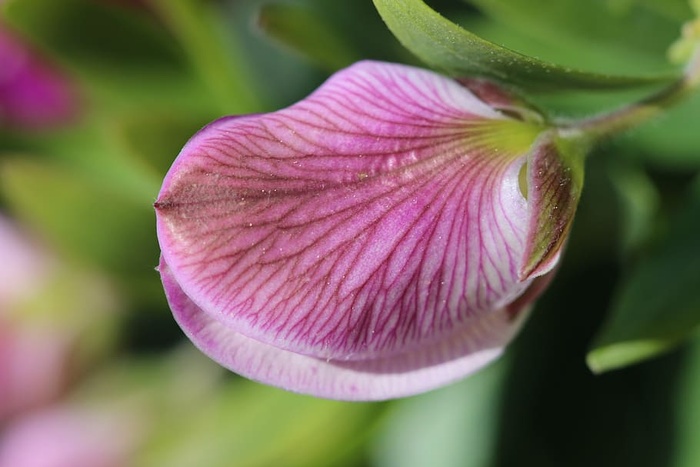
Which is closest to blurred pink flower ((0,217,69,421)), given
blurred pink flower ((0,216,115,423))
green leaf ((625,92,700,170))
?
blurred pink flower ((0,216,115,423))

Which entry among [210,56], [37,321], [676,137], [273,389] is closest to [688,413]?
[676,137]

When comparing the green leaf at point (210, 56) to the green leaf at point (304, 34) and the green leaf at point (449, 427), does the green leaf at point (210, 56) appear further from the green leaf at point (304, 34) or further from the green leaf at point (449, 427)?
the green leaf at point (449, 427)

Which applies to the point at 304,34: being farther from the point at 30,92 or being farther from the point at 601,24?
the point at 30,92

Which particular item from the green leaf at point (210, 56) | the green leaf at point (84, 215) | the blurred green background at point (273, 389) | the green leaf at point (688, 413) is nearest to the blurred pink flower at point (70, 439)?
the blurred green background at point (273, 389)

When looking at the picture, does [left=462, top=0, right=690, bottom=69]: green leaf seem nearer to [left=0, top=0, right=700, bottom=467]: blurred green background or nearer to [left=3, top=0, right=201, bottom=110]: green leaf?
[left=0, top=0, right=700, bottom=467]: blurred green background

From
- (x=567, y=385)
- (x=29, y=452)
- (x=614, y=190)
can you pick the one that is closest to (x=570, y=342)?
(x=567, y=385)

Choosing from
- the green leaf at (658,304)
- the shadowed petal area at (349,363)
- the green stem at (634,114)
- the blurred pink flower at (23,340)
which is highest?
the green stem at (634,114)

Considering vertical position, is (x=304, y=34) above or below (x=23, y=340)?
above
